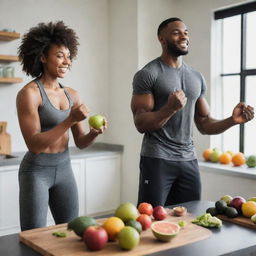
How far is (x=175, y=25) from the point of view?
2.28 m

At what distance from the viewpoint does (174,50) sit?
7.40 ft

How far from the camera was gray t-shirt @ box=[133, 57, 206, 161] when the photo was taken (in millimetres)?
2205

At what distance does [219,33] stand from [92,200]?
1971 mm

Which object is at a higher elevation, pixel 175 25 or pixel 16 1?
pixel 16 1

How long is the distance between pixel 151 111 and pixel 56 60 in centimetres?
57

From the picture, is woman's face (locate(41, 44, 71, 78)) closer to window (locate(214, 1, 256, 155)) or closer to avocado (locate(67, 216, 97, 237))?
avocado (locate(67, 216, 97, 237))

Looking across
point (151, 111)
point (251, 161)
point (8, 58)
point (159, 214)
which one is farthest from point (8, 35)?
point (159, 214)

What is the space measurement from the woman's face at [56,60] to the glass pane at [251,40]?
203 centimetres

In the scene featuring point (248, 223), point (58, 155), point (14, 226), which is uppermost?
point (58, 155)

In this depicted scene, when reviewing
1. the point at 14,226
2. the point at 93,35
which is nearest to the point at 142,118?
the point at 14,226

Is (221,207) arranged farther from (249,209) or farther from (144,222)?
(144,222)

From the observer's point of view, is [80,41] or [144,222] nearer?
[144,222]

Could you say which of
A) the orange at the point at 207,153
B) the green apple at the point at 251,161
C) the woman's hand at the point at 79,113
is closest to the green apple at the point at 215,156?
the orange at the point at 207,153

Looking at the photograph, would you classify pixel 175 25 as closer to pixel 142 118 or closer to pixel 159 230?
pixel 142 118
